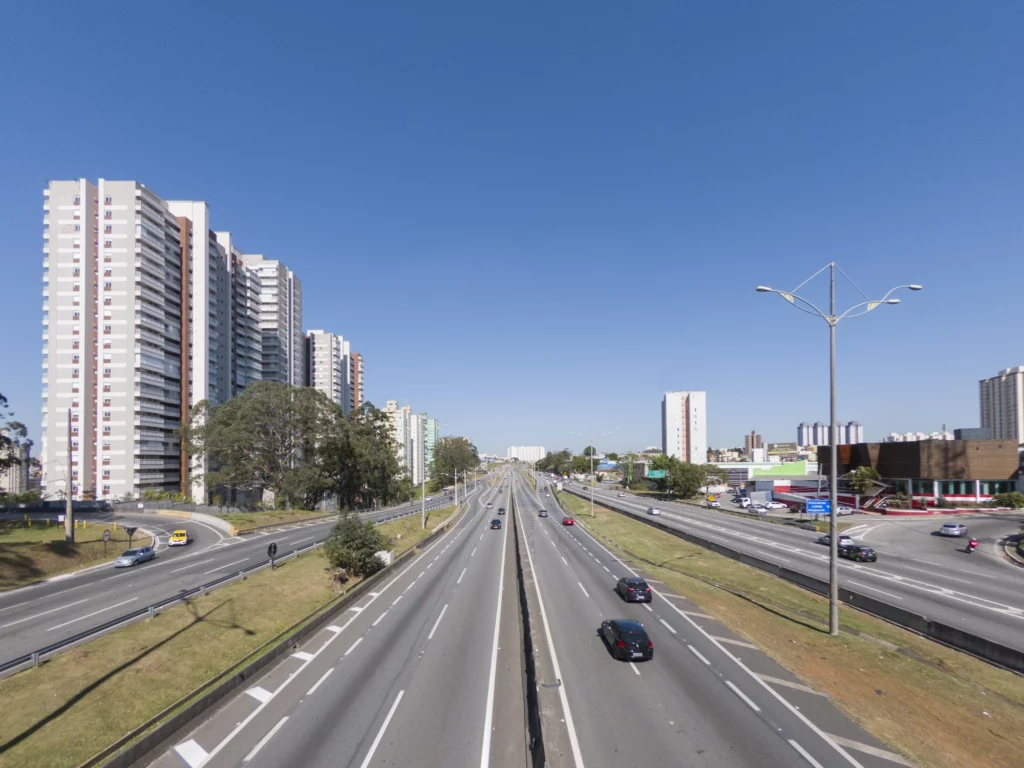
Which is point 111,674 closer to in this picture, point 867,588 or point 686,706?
point 686,706

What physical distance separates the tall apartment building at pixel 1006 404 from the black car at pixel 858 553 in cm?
18761

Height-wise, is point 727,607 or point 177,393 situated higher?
point 177,393

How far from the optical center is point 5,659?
67.8 feet

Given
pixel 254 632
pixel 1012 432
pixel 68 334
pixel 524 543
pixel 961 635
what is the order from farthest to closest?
pixel 1012 432
pixel 68 334
pixel 524 543
pixel 254 632
pixel 961 635

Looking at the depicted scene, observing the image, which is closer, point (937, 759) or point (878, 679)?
point (937, 759)

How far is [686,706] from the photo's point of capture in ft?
53.8

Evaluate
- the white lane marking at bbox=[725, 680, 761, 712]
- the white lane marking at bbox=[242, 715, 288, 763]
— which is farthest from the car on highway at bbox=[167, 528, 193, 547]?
the white lane marking at bbox=[725, 680, 761, 712]

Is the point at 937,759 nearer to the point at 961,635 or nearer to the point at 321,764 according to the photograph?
the point at 961,635

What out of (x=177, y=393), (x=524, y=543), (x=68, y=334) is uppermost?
(x=68, y=334)

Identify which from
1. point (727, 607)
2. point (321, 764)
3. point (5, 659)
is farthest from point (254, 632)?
point (727, 607)

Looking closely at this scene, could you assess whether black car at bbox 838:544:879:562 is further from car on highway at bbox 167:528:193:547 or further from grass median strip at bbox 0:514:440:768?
car on highway at bbox 167:528:193:547

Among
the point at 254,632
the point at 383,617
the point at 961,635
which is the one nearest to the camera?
the point at 961,635

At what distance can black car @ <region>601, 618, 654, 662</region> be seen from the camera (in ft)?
66.8

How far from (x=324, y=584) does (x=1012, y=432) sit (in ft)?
781
